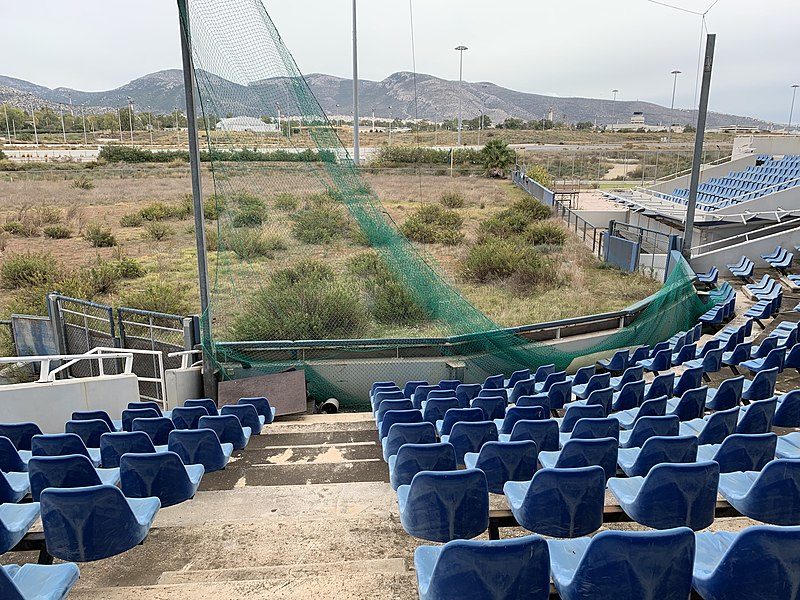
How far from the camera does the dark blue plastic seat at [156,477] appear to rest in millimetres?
4188

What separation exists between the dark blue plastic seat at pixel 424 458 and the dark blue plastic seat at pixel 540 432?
96 centimetres

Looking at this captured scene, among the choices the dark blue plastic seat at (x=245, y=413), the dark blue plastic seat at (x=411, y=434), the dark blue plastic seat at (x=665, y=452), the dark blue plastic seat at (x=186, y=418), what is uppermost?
the dark blue plastic seat at (x=665, y=452)

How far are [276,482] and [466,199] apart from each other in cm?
3036

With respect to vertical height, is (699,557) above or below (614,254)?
above

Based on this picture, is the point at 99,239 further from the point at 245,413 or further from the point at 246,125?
the point at 245,413

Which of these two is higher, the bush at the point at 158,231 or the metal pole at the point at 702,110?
the metal pole at the point at 702,110

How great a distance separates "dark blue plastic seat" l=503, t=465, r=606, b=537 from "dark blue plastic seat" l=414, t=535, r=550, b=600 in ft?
2.86

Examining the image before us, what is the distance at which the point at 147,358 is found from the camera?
1009cm

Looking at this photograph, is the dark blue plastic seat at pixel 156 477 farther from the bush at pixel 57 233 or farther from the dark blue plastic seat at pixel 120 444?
the bush at pixel 57 233

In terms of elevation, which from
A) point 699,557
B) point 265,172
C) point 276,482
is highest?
point 265,172

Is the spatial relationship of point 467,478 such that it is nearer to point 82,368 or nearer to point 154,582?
point 154,582

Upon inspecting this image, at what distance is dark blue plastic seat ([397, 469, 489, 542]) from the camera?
3.50 meters

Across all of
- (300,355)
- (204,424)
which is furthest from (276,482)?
(300,355)

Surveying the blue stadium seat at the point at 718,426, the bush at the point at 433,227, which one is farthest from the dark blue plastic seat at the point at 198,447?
the bush at the point at 433,227
